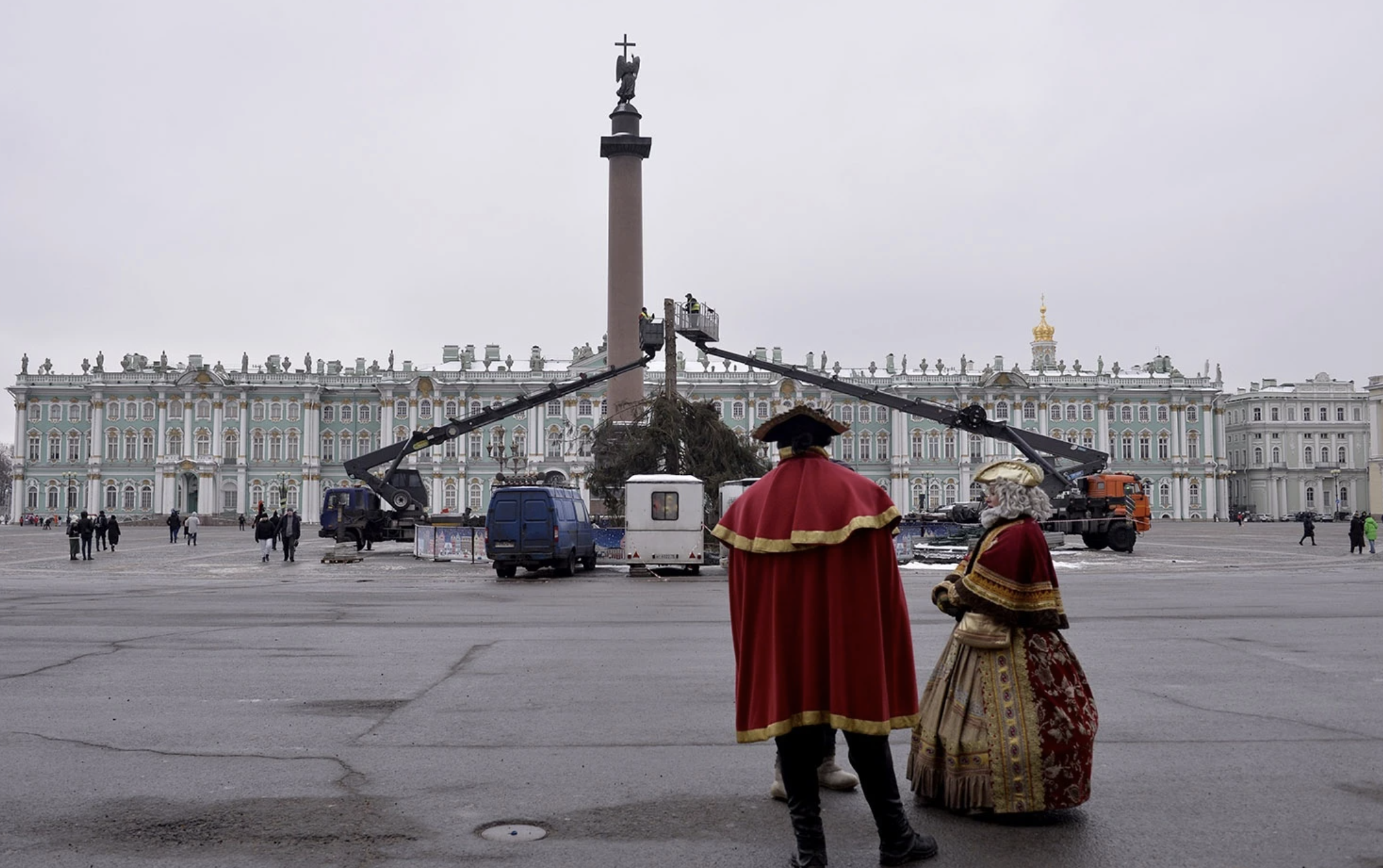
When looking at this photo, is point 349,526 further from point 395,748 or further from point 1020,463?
point 1020,463

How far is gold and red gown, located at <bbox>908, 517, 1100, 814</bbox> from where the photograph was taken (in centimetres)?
508

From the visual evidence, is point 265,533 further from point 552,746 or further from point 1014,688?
point 1014,688

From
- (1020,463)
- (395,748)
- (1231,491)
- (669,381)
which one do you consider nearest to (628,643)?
(395,748)

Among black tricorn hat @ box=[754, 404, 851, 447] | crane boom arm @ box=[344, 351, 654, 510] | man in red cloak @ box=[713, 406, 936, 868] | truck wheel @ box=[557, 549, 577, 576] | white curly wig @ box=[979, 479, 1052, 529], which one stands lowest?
truck wheel @ box=[557, 549, 577, 576]

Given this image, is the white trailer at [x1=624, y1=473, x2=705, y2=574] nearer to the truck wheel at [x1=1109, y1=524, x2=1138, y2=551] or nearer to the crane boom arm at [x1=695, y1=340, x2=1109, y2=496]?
the crane boom arm at [x1=695, y1=340, x2=1109, y2=496]

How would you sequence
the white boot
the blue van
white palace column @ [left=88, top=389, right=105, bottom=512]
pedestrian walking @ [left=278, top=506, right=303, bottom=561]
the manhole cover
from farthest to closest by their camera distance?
white palace column @ [left=88, top=389, right=105, bottom=512]
pedestrian walking @ [left=278, top=506, right=303, bottom=561]
the blue van
the white boot
the manhole cover

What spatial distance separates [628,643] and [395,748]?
5.24 metres

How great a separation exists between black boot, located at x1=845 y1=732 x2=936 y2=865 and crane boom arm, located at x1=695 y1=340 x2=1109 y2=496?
26544 millimetres

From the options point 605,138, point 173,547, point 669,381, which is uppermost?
point 605,138

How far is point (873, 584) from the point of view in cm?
449

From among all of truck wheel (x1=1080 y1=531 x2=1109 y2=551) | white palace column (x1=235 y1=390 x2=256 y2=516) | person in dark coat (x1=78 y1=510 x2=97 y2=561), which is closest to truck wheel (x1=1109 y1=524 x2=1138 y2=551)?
truck wheel (x1=1080 y1=531 x2=1109 y2=551)

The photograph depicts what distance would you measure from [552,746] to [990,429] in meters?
27.9

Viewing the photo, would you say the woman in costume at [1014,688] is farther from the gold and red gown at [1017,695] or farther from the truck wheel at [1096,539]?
the truck wheel at [1096,539]

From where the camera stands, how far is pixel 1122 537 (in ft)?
119
